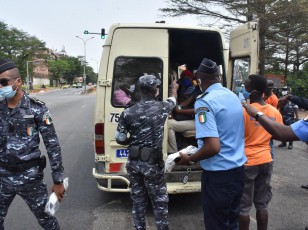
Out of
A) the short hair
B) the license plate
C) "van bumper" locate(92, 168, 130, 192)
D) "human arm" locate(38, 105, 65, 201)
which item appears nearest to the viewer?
"human arm" locate(38, 105, 65, 201)

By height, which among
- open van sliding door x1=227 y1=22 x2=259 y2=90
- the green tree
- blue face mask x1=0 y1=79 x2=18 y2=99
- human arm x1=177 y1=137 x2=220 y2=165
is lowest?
human arm x1=177 y1=137 x2=220 y2=165

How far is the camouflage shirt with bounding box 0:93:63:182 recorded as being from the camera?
3.13 m

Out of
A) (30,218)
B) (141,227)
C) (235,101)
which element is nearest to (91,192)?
(30,218)

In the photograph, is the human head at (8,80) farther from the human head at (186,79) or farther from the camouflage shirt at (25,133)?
the human head at (186,79)

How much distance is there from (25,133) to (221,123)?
1.70m

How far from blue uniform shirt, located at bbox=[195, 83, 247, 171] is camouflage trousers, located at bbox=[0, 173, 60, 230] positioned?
1.48 meters

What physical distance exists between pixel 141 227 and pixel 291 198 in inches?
115

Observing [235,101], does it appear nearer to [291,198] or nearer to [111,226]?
[111,226]

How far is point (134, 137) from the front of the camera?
3637 mm

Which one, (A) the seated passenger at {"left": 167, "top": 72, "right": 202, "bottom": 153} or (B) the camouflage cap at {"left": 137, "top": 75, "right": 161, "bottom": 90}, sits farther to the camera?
(A) the seated passenger at {"left": 167, "top": 72, "right": 202, "bottom": 153}

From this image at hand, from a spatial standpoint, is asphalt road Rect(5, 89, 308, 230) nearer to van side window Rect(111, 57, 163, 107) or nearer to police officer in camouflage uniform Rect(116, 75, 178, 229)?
police officer in camouflage uniform Rect(116, 75, 178, 229)

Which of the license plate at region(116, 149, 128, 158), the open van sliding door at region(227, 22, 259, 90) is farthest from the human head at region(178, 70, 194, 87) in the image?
the license plate at region(116, 149, 128, 158)

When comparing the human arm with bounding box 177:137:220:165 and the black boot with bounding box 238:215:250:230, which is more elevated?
the human arm with bounding box 177:137:220:165

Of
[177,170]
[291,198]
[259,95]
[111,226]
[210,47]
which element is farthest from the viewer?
[210,47]
